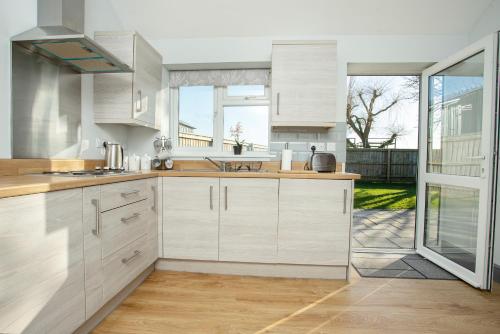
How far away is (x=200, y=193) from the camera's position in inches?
90.1

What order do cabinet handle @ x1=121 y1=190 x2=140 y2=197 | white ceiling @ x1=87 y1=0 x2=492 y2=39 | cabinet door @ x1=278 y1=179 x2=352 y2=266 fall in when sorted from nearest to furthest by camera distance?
cabinet handle @ x1=121 y1=190 x2=140 y2=197
cabinet door @ x1=278 y1=179 x2=352 y2=266
white ceiling @ x1=87 y1=0 x2=492 y2=39

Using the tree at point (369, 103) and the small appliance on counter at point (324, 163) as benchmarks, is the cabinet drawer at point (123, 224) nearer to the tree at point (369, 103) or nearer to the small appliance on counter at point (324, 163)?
the small appliance on counter at point (324, 163)

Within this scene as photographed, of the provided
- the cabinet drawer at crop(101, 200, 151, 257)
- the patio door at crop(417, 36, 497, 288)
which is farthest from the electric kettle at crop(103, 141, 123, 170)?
the patio door at crop(417, 36, 497, 288)

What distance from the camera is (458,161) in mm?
2504

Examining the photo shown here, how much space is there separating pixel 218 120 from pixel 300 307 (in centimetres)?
213

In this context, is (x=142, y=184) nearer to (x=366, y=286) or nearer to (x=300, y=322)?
(x=300, y=322)

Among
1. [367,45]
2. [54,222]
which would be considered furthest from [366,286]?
[367,45]

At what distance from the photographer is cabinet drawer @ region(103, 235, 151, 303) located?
5.24 feet

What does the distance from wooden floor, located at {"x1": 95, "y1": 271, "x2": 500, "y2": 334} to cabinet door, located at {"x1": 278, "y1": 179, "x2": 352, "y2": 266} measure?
0.73ft

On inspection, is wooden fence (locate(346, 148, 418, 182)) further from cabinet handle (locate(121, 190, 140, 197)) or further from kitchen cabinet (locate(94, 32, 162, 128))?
cabinet handle (locate(121, 190, 140, 197))

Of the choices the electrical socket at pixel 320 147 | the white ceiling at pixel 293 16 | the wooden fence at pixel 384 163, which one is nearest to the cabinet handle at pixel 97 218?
the white ceiling at pixel 293 16

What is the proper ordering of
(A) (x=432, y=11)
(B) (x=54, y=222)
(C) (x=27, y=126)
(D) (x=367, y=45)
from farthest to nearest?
(D) (x=367, y=45) < (A) (x=432, y=11) < (C) (x=27, y=126) < (B) (x=54, y=222)

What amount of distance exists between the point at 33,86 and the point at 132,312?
170cm

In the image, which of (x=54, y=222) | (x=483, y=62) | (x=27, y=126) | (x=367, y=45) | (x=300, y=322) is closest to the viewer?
(x=54, y=222)
